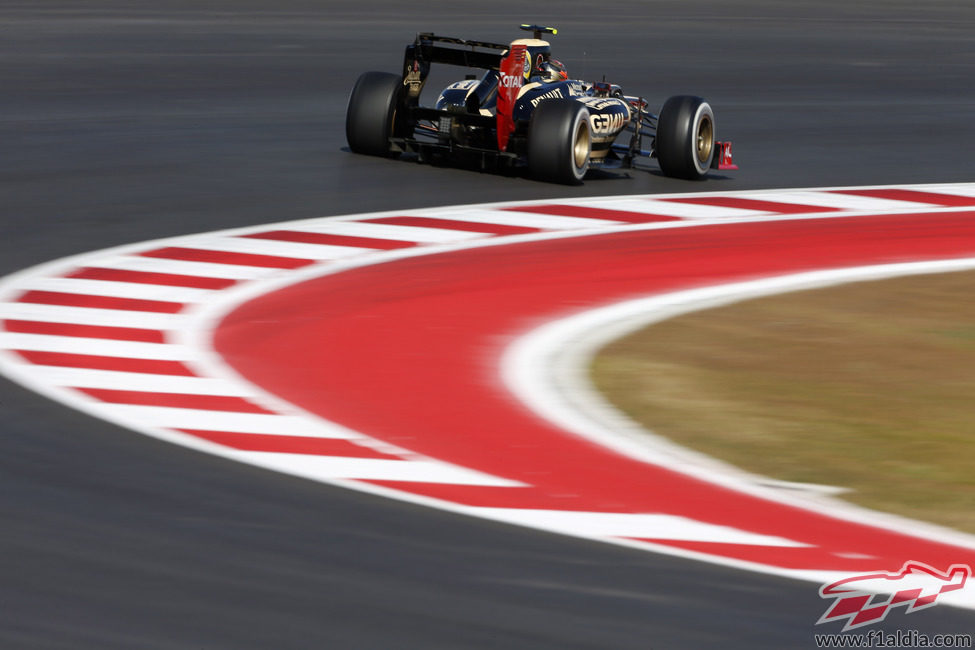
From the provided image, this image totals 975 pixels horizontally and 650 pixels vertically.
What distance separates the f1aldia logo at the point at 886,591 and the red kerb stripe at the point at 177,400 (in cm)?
287

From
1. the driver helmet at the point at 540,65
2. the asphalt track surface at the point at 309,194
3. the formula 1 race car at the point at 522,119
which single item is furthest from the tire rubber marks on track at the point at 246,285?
the driver helmet at the point at 540,65

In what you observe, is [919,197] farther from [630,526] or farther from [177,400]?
[630,526]

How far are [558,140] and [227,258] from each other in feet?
12.9

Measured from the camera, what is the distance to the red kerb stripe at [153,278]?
1011 cm

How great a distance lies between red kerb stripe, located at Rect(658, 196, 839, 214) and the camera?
44.7ft

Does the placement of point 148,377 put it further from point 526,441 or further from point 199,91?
point 199,91

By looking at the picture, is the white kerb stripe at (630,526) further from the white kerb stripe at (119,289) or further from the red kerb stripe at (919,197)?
the red kerb stripe at (919,197)

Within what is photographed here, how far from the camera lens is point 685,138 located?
14617 millimetres

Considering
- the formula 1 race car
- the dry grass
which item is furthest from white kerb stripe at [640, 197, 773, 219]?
the dry grass

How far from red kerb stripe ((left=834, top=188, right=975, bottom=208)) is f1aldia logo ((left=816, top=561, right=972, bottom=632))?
9056mm

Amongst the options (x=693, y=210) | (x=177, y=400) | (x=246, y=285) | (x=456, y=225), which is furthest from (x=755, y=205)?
(x=177, y=400)

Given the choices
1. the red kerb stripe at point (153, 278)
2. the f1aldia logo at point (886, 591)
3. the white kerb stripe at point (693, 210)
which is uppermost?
the f1aldia logo at point (886, 591)

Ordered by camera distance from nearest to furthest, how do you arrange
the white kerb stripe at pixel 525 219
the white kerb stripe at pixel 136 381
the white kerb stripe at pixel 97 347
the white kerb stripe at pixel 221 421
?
the white kerb stripe at pixel 221 421 < the white kerb stripe at pixel 136 381 < the white kerb stripe at pixel 97 347 < the white kerb stripe at pixel 525 219

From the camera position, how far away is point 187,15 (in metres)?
29.8
